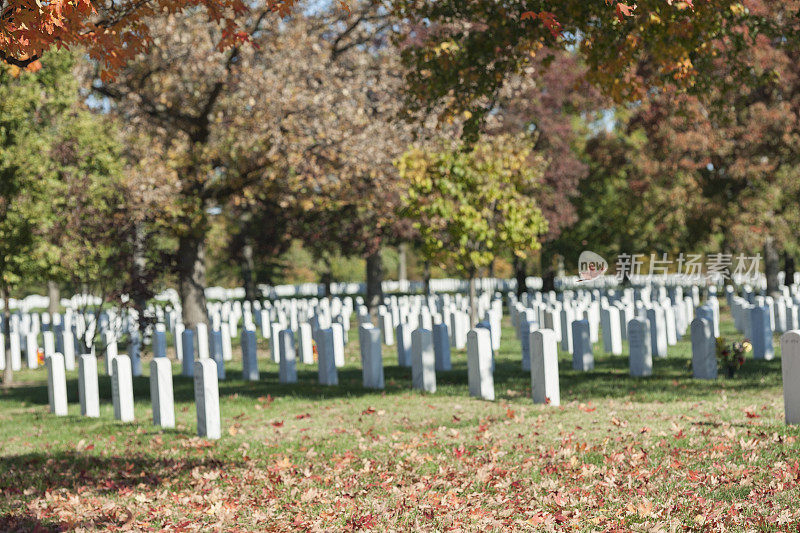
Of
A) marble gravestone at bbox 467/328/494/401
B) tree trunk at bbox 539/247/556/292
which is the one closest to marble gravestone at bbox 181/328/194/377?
marble gravestone at bbox 467/328/494/401

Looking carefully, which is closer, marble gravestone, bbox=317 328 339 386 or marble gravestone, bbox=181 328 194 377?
marble gravestone, bbox=317 328 339 386

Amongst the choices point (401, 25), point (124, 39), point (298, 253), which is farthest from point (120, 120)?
point (298, 253)

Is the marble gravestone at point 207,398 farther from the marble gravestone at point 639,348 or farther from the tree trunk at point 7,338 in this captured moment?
the tree trunk at point 7,338

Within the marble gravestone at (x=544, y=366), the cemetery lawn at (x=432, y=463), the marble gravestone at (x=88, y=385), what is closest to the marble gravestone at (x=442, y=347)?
the cemetery lawn at (x=432, y=463)

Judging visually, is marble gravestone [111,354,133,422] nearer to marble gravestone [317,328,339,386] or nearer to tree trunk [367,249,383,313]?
marble gravestone [317,328,339,386]

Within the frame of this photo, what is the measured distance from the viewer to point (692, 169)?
82.1ft

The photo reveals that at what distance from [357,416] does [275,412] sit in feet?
4.22

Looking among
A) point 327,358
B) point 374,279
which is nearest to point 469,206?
point 327,358

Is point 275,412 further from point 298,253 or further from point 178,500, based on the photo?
point 298,253

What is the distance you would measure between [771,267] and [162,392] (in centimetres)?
2216

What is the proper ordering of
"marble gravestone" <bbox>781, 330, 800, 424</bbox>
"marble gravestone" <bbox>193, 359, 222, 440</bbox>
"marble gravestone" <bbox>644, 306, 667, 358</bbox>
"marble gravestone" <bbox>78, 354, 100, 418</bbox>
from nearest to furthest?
1. "marble gravestone" <bbox>781, 330, 800, 424</bbox>
2. "marble gravestone" <bbox>193, 359, 222, 440</bbox>
3. "marble gravestone" <bbox>78, 354, 100, 418</bbox>
4. "marble gravestone" <bbox>644, 306, 667, 358</bbox>

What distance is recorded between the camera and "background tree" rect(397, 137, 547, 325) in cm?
1677

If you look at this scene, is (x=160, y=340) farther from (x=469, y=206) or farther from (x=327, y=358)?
(x=469, y=206)

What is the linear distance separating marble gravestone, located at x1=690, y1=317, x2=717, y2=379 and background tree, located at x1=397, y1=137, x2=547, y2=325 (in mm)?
5590
